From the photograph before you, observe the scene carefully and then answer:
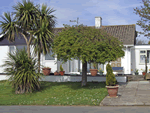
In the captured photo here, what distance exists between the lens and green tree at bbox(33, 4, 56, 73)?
15859 mm

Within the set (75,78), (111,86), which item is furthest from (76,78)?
(111,86)

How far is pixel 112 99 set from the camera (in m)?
11.6

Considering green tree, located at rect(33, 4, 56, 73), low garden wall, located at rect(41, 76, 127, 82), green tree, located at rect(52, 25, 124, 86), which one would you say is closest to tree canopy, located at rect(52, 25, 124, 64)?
green tree, located at rect(52, 25, 124, 86)

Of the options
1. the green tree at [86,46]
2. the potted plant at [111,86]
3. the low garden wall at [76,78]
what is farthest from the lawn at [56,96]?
the low garden wall at [76,78]

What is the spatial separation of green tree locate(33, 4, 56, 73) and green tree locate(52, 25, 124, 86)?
4.40 feet

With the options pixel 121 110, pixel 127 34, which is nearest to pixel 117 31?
pixel 127 34

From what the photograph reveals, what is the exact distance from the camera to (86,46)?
536 inches

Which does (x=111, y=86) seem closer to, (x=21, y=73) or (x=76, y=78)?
(x=21, y=73)

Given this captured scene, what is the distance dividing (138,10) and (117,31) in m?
2.76

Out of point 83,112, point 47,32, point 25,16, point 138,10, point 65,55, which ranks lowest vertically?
point 83,112

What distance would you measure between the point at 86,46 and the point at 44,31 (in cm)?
379

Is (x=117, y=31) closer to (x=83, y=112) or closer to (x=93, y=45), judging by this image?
(x=93, y=45)

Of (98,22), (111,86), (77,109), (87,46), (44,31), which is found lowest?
(77,109)

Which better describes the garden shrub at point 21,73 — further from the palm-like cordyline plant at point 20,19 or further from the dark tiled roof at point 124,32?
the dark tiled roof at point 124,32
